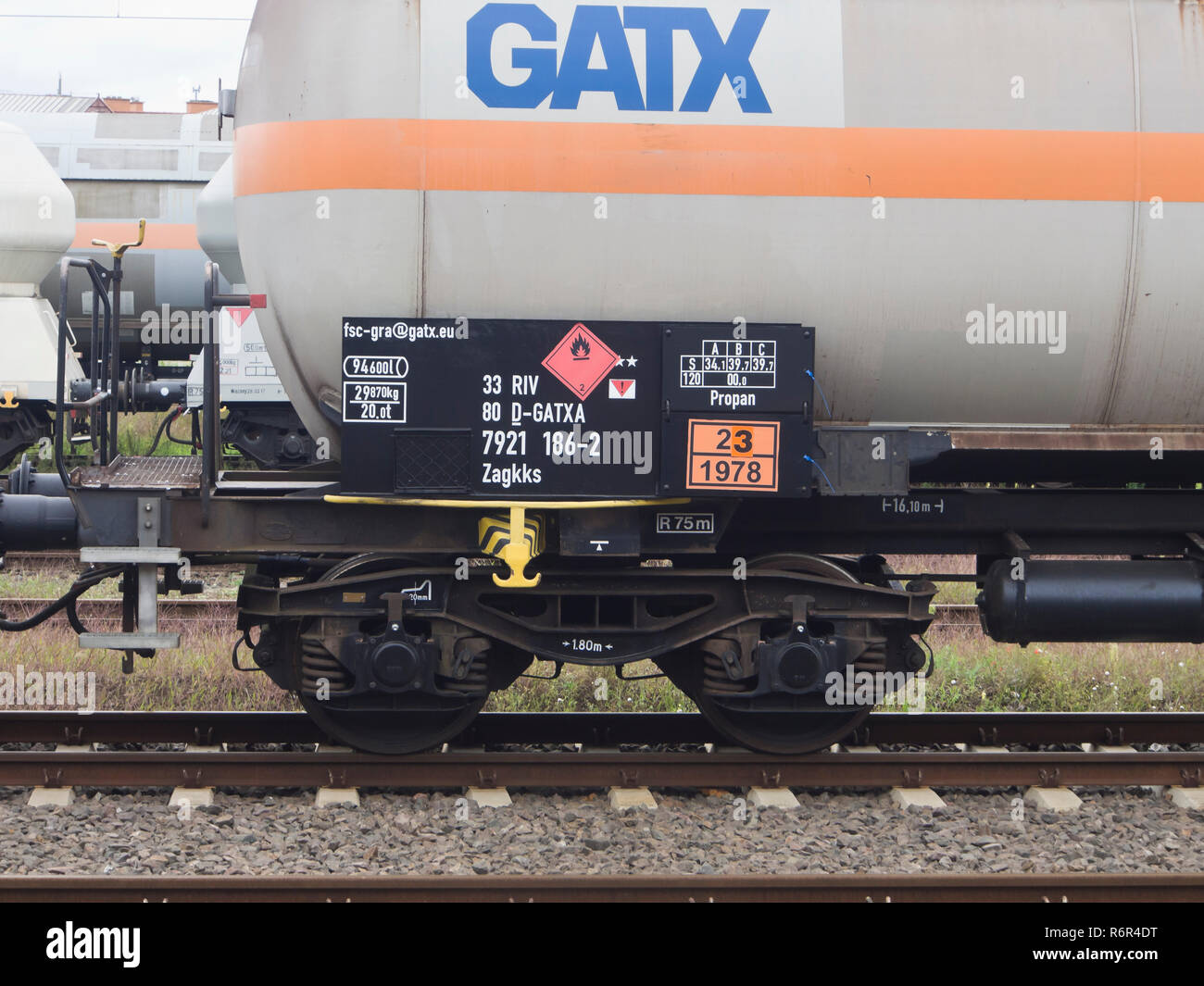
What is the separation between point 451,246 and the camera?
5461 mm

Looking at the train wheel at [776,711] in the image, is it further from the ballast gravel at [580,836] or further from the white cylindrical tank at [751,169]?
the white cylindrical tank at [751,169]

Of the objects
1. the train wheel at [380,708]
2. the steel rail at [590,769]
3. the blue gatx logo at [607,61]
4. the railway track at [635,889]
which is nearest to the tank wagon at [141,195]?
the steel rail at [590,769]

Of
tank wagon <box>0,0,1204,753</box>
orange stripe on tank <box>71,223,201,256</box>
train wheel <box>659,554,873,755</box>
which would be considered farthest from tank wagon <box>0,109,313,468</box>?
train wheel <box>659,554,873,755</box>

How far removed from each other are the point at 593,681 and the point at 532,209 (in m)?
3.59

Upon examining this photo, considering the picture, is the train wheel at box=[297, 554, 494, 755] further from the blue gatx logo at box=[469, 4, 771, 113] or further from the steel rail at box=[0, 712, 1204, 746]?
the blue gatx logo at box=[469, 4, 771, 113]

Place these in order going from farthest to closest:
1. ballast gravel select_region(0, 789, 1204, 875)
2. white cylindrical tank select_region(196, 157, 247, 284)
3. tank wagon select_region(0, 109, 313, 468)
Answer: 1. tank wagon select_region(0, 109, 313, 468)
2. white cylindrical tank select_region(196, 157, 247, 284)
3. ballast gravel select_region(0, 789, 1204, 875)

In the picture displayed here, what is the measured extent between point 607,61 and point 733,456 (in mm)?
1928

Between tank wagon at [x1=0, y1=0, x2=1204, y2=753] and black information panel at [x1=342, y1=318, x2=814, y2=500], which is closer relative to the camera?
tank wagon at [x1=0, y1=0, x2=1204, y2=753]

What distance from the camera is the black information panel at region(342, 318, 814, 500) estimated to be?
550cm

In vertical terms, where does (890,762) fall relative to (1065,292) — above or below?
below

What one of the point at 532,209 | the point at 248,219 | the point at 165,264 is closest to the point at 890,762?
the point at 532,209

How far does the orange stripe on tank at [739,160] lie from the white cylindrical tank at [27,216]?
7.28m

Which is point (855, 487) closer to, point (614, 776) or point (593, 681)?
point (614, 776)

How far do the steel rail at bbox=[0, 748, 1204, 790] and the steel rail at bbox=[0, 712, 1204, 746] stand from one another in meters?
0.35
